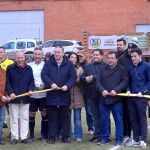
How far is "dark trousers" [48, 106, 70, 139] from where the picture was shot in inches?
397

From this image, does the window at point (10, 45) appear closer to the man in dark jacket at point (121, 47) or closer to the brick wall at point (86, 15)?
the brick wall at point (86, 15)

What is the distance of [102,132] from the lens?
10.1 meters

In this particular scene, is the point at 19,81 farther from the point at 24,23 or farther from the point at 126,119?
the point at 24,23

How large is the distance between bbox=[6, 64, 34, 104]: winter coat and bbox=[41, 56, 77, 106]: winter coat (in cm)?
32

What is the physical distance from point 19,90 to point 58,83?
33.2 inches

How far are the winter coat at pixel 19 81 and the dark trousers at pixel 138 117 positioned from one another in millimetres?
2154

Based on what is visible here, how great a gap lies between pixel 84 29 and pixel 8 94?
34622 mm

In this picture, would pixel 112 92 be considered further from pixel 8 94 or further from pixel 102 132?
pixel 8 94

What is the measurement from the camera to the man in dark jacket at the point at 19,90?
1002 cm

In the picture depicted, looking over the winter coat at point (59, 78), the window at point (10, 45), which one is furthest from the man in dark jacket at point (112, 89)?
the window at point (10, 45)

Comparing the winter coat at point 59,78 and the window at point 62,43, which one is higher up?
the window at point 62,43

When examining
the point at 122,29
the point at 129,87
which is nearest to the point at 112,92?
the point at 129,87

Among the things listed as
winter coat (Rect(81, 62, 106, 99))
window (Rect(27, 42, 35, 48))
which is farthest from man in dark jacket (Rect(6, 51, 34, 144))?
window (Rect(27, 42, 35, 48))

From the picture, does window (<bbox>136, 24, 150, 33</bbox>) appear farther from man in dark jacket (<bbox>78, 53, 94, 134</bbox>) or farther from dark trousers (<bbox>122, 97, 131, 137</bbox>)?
dark trousers (<bbox>122, 97, 131, 137</bbox>)
